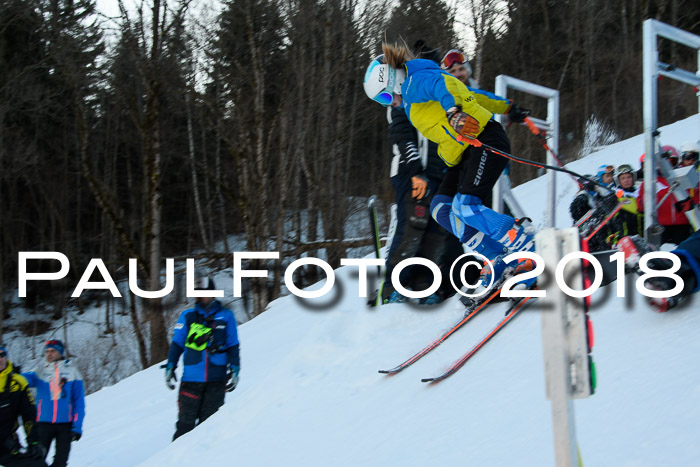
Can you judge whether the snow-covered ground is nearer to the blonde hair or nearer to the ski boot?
the ski boot

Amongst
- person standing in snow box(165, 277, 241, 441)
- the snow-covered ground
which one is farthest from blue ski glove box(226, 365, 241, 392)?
the snow-covered ground

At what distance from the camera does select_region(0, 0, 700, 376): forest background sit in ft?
53.4

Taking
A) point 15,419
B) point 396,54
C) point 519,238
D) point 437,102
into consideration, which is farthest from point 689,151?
point 15,419

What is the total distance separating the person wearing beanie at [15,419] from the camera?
5523 mm

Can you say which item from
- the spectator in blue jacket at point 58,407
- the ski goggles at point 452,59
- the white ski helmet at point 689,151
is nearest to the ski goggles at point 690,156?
the white ski helmet at point 689,151

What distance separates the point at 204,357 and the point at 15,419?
1973mm

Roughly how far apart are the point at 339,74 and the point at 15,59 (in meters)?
12.9

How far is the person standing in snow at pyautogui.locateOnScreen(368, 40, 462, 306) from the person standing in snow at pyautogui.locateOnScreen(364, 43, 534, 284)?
37.6 inches

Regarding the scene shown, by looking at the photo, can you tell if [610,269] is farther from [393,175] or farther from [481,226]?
[393,175]

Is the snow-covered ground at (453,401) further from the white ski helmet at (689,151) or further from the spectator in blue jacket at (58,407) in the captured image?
the white ski helmet at (689,151)

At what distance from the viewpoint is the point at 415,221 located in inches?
228


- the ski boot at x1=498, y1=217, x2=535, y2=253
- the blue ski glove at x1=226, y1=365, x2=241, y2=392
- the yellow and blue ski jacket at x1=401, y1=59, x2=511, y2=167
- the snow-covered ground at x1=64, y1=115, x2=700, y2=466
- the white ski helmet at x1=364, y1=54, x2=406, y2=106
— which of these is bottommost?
the blue ski glove at x1=226, y1=365, x2=241, y2=392

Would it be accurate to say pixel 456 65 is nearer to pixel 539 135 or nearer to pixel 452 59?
pixel 452 59

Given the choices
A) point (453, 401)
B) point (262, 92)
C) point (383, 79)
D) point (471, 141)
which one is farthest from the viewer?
point (262, 92)
